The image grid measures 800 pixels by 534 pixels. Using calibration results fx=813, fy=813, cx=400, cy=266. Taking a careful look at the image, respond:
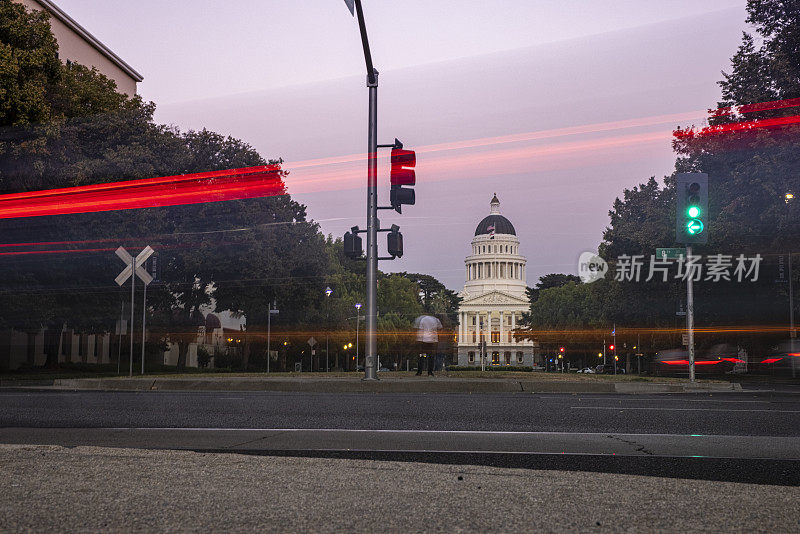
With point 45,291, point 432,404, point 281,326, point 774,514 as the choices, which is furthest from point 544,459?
point 281,326

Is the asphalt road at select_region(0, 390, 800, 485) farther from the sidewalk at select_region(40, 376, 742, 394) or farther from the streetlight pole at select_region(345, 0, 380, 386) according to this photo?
the streetlight pole at select_region(345, 0, 380, 386)

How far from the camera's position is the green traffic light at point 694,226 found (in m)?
14.8

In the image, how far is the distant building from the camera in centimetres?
4534

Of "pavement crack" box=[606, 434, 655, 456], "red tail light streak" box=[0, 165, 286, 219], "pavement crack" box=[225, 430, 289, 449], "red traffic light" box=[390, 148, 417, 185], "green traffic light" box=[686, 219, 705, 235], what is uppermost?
"red tail light streak" box=[0, 165, 286, 219]

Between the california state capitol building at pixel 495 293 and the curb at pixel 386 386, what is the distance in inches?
5326

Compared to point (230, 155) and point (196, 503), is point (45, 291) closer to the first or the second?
point (230, 155)

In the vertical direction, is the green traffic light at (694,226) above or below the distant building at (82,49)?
below

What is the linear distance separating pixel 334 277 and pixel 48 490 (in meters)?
72.7

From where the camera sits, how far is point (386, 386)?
13.4 metres

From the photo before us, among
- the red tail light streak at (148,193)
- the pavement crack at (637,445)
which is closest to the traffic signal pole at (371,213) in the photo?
the pavement crack at (637,445)

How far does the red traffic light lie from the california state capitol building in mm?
135338

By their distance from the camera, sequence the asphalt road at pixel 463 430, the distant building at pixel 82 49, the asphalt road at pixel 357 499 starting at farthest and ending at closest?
the distant building at pixel 82 49 → the asphalt road at pixel 463 430 → the asphalt road at pixel 357 499

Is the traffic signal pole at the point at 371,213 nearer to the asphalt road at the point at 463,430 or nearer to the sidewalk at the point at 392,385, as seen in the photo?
the sidewalk at the point at 392,385

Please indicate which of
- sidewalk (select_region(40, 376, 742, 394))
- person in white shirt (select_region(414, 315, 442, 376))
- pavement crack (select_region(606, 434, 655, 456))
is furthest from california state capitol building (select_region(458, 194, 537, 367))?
pavement crack (select_region(606, 434, 655, 456))
